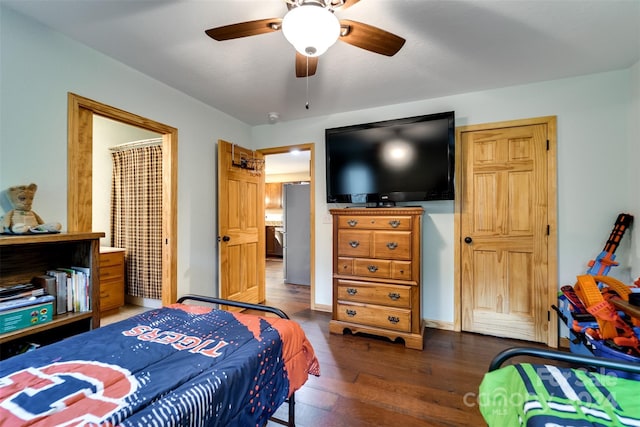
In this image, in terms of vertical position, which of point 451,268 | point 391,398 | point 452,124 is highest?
point 452,124

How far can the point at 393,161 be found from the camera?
2.79 m

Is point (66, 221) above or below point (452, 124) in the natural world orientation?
below

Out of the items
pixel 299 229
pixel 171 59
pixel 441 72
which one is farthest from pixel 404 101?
pixel 299 229

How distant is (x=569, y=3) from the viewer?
159 cm

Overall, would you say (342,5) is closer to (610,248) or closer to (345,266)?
(345,266)

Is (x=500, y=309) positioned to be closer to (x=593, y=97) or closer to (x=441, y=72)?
(x=593, y=97)

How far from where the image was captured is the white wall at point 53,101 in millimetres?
1641

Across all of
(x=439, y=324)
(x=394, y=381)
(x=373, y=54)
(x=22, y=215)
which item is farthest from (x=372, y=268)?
(x=22, y=215)

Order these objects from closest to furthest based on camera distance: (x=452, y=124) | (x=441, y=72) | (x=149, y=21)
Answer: (x=149, y=21)
(x=441, y=72)
(x=452, y=124)

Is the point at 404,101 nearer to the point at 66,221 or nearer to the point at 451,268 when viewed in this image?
the point at 451,268

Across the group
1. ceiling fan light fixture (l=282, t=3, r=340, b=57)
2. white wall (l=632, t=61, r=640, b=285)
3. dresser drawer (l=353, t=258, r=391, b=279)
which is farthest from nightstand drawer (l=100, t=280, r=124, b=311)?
white wall (l=632, t=61, r=640, b=285)

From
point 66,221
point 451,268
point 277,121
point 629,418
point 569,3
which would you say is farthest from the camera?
point 277,121

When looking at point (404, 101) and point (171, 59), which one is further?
point (404, 101)

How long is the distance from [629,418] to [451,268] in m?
2.15
